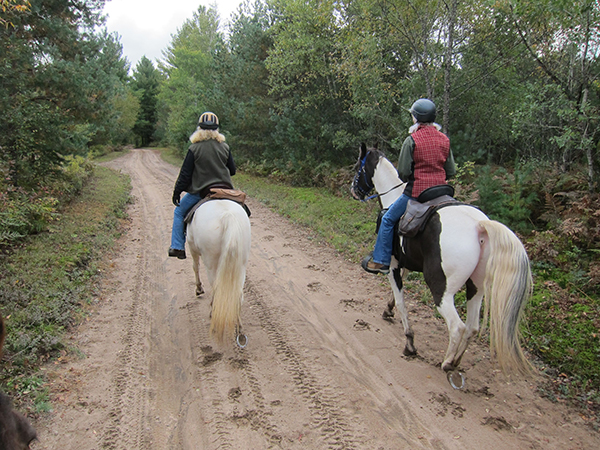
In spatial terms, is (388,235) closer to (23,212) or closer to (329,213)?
(329,213)

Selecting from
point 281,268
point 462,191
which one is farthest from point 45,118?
point 462,191

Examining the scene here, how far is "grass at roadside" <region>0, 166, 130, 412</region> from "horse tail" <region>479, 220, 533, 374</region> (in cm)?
441

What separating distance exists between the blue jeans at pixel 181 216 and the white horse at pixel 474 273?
311cm

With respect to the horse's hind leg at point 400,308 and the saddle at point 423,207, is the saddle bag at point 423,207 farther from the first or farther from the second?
the horse's hind leg at point 400,308

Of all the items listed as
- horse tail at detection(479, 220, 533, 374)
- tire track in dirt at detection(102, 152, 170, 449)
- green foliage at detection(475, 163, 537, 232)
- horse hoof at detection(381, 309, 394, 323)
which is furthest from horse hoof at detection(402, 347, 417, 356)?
green foliage at detection(475, 163, 537, 232)

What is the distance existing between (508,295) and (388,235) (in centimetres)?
155

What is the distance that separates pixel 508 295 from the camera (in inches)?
132

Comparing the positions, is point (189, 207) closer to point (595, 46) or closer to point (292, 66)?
point (595, 46)

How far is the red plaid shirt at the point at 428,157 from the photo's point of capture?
4094 millimetres

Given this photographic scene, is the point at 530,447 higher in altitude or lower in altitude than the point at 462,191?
lower

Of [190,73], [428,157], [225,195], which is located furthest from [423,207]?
[190,73]

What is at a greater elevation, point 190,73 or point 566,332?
point 190,73

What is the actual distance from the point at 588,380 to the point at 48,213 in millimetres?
10281

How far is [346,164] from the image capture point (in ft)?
49.7
